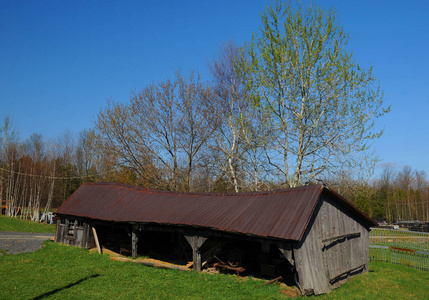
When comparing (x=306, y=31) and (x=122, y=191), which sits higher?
(x=306, y=31)

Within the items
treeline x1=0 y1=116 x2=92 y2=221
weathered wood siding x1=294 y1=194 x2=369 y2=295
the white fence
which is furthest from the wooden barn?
treeline x1=0 y1=116 x2=92 y2=221

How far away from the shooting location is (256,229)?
1231 centimetres

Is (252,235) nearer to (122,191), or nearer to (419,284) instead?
(419,284)

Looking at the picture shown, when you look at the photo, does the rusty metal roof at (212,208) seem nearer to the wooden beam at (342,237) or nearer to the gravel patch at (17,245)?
the wooden beam at (342,237)

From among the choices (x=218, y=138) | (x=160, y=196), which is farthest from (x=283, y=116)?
(x=160, y=196)

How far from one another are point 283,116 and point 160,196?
9471 millimetres

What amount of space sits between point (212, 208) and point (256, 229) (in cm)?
363

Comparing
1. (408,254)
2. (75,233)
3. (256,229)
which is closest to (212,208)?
(256,229)

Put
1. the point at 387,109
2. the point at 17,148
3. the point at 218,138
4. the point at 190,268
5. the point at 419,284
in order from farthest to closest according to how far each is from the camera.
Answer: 1. the point at 17,148
2. the point at 218,138
3. the point at 387,109
4. the point at 190,268
5. the point at 419,284

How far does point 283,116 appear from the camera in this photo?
21.1 meters

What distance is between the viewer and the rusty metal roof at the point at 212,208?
12.1 metres

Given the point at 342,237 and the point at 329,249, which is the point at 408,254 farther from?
the point at 329,249

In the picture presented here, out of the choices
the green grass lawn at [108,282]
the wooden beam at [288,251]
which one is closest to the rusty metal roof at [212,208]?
the wooden beam at [288,251]

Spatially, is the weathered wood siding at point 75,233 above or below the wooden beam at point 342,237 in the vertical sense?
below
